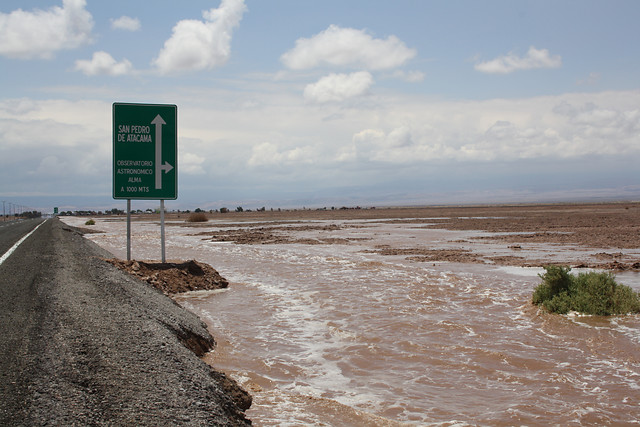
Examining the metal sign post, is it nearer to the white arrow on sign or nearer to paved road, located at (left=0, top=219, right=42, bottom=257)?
the white arrow on sign

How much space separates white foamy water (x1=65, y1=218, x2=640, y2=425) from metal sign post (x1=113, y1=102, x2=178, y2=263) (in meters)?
3.64

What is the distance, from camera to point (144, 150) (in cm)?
1541

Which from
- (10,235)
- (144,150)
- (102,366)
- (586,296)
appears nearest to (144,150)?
(144,150)

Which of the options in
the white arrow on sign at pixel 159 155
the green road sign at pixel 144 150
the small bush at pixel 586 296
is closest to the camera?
the small bush at pixel 586 296

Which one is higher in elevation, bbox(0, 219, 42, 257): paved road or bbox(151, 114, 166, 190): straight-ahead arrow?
bbox(151, 114, 166, 190): straight-ahead arrow

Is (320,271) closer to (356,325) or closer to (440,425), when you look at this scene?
(356,325)

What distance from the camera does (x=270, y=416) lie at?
564cm

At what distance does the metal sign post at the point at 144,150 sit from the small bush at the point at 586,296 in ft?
33.7

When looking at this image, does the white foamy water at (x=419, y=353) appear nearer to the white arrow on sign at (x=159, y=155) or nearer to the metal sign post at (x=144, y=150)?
the metal sign post at (x=144, y=150)

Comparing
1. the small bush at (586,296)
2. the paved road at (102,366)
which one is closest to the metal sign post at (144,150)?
the paved road at (102,366)

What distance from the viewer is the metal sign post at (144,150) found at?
1523cm

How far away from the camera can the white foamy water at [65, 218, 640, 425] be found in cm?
600

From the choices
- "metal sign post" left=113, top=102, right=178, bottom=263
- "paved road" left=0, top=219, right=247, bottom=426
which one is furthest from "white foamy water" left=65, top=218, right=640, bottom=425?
A: "metal sign post" left=113, top=102, right=178, bottom=263

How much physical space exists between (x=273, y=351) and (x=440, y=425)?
140 inches
